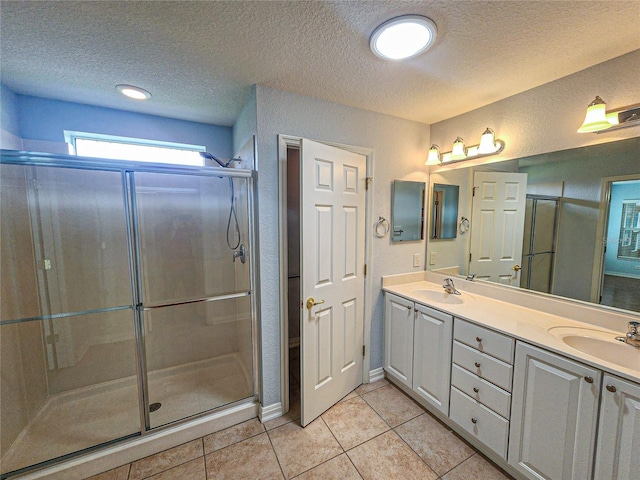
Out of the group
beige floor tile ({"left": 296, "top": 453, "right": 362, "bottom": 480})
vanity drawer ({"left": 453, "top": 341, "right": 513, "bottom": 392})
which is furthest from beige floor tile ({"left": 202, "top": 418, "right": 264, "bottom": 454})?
vanity drawer ({"left": 453, "top": 341, "right": 513, "bottom": 392})

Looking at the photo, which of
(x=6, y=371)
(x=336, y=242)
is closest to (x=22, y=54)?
(x=6, y=371)

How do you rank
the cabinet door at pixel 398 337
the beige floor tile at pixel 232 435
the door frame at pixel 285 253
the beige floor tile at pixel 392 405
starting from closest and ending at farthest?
the beige floor tile at pixel 232 435
the door frame at pixel 285 253
the beige floor tile at pixel 392 405
the cabinet door at pixel 398 337

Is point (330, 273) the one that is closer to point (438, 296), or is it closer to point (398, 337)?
point (398, 337)

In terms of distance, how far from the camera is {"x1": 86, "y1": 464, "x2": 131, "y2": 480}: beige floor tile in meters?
1.47

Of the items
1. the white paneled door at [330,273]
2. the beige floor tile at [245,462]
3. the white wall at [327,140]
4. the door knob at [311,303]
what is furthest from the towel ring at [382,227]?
the beige floor tile at [245,462]

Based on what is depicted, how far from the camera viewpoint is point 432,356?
6.04 feet

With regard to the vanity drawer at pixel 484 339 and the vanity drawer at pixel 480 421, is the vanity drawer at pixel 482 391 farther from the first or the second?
the vanity drawer at pixel 484 339

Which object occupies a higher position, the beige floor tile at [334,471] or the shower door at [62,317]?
the shower door at [62,317]

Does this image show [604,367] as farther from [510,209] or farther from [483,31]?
[483,31]

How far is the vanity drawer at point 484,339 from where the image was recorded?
139 centimetres

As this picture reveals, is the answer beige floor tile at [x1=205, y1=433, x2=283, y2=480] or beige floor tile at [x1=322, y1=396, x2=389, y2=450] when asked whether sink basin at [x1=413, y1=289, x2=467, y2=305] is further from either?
beige floor tile at [x1=205, y1=433, x2=283, y2=480]

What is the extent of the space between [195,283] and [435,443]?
2.40 meters

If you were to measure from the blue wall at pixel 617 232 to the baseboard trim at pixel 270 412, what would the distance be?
2359 mm

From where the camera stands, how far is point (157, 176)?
220 cm
